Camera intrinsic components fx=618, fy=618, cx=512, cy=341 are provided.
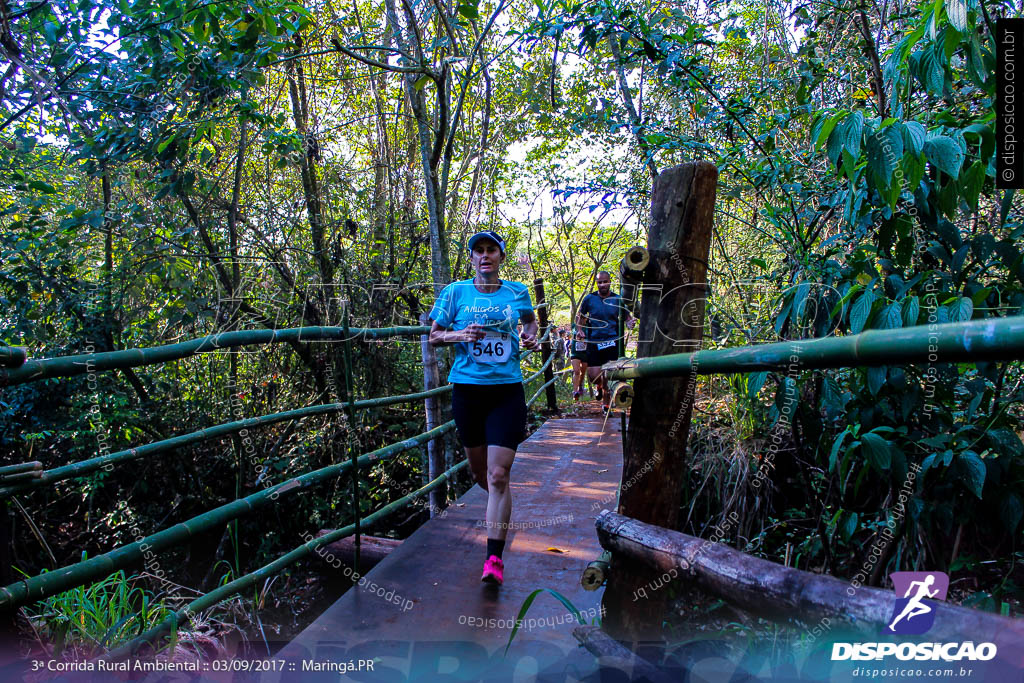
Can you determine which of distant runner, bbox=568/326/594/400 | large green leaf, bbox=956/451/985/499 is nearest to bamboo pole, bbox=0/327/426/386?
large green leaf, bbox=956/451/985/499

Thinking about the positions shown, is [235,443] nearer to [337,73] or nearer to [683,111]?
[337,73]

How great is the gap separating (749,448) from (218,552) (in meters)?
4.13

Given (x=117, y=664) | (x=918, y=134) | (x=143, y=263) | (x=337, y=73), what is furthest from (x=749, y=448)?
(x=337, y=73)

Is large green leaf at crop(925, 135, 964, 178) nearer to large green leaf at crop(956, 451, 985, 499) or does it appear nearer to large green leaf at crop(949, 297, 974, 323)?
large green leaf at crop(949, 297, 974, 323)

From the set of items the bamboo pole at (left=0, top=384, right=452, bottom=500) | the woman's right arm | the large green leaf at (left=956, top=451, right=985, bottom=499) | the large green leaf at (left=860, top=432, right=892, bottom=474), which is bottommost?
the large green leaf at (left=956, top=451, right=985, bottom=499)

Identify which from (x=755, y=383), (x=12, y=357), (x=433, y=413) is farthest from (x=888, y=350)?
(x=433, y=413)

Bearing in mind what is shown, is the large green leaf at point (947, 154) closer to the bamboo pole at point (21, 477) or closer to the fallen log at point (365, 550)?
the bamboo pole at point (21, 477)

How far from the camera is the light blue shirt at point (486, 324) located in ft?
8.45

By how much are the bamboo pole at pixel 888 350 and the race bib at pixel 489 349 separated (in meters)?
1.40

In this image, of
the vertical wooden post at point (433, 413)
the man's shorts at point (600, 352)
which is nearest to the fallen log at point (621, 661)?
the vertical wooden post at point (433, 413)

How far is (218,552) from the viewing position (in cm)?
498

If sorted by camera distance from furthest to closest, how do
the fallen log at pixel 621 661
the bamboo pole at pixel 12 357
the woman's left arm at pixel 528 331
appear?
the woman's left arm at pixel 528 331
the bamboo pole at pixel 12 357
the fallen log at pixel 621 661

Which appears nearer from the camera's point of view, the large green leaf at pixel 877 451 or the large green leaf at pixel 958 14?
the large green leaf at pixel 958 14

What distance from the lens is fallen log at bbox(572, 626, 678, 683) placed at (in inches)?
43.7
